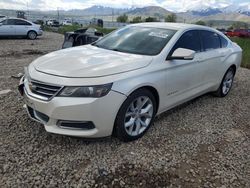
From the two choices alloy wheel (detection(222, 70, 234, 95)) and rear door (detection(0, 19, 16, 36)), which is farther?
rear door (detection(0, 19, 16, 36))

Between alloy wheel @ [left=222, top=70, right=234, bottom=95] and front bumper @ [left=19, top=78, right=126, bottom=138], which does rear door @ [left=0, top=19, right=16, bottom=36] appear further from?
front bumper @ [left=19, top=78, right=126, bottom=138]

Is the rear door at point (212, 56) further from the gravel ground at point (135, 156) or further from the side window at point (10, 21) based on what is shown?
the side window at point (10, 21)

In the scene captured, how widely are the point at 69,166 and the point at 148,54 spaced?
6.10 ft

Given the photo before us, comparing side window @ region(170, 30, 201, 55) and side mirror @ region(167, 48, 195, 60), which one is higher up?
side window @ region(170, 30, 201, 55)

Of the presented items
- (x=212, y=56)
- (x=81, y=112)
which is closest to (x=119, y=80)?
(x=81, y=112)

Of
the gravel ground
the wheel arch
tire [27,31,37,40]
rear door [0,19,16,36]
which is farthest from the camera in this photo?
tire [27,31,37,40]

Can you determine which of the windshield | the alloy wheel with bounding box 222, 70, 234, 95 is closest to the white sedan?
the windshield

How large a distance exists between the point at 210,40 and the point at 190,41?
2.67 ft

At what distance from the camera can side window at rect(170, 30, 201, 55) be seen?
13.7ft

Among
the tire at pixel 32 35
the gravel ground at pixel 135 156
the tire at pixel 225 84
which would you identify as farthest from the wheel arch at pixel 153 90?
the tire at pixel 32 35

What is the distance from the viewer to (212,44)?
16.9 feet

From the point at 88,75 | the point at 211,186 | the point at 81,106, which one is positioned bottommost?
the point at 211,186

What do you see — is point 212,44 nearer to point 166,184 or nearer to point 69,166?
point 166,184

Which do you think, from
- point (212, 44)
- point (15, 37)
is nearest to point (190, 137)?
point (212, 44)
